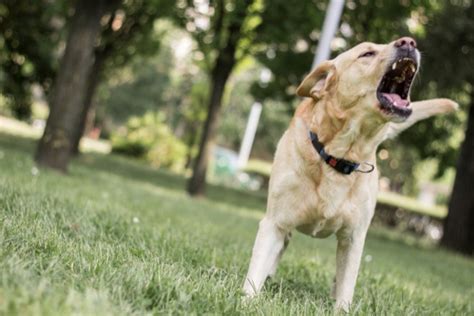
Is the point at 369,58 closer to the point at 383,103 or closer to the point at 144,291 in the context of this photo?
the point at 383,103

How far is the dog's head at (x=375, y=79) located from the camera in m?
3.46

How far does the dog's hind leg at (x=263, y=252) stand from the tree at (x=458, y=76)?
1085 cm

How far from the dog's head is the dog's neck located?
50 mm

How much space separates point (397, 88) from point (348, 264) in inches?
43.6

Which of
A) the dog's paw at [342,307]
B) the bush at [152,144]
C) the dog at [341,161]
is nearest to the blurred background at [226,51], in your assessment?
the bush at [152,144]

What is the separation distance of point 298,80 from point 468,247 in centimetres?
621

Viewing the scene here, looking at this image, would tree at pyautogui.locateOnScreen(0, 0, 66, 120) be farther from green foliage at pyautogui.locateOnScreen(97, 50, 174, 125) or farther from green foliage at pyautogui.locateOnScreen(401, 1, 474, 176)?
green foliage at pyautogui.locateOnScreen(97, 50, 174, 125)

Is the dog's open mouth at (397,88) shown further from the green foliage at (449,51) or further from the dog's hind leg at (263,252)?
the green foliage at (449,51)

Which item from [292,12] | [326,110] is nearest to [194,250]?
[326,110]

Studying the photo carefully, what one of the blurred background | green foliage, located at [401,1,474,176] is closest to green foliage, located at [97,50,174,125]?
the blurred background

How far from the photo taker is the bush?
28.6 metres

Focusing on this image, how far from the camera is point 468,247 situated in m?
15.4

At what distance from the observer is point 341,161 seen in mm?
3635

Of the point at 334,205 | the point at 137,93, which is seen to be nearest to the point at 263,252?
the point at 334,205
